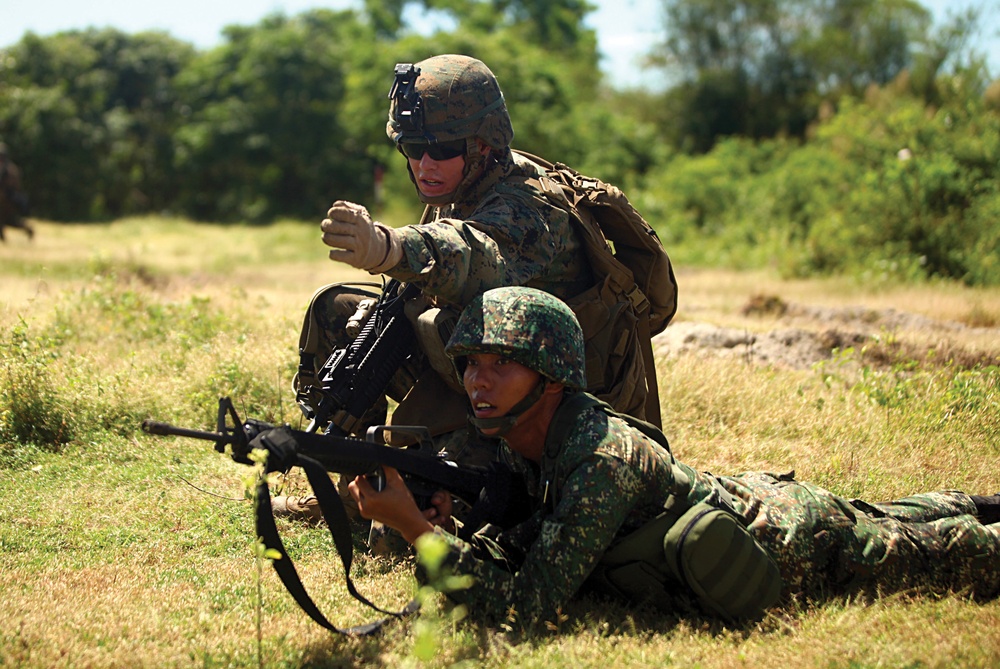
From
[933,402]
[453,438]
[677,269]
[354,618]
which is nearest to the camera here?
[354,618]

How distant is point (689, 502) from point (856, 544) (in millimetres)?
722

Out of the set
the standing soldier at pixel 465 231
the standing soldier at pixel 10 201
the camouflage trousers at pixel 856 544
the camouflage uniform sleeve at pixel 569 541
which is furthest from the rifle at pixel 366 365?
the standing soldier at pixel 10 201

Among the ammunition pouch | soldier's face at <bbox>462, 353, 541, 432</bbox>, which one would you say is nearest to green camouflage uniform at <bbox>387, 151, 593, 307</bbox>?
soldier's face at <bbox>462, 353, 541, 432</bbox>

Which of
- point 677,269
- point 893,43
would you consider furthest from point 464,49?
point 893,43

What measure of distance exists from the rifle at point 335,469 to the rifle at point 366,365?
857 millimetres

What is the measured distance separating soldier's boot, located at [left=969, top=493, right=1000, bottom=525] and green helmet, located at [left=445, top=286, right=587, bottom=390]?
74.3 inches

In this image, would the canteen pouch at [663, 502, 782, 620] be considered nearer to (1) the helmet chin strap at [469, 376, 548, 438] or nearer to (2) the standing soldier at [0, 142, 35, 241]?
(1) the helmet chin strap at [469, 376, 548, 438]

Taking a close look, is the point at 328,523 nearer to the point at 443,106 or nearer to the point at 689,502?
the point at 689,502

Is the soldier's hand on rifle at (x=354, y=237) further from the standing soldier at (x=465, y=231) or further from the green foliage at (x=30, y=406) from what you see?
the green foliage at (x=30, y=406)

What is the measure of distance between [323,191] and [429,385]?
27.7 m

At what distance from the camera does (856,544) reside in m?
3.87

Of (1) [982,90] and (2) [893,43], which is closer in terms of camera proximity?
(1) [982,90]

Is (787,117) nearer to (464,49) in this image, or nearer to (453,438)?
(464,49)

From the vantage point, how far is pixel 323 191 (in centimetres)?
3167
